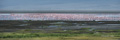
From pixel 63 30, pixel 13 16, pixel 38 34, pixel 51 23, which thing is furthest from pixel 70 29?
pixel 13 16

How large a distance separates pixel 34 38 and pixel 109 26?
0.75 meters

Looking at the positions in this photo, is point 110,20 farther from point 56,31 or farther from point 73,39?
point 56,31

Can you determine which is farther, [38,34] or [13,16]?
[38,34]

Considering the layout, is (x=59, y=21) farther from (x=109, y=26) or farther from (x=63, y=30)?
(x=109, y=26)

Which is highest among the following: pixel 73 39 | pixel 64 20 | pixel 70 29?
pixel 64 20

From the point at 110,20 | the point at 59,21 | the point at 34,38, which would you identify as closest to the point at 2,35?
the point at 34,38

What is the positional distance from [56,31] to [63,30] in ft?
0.24

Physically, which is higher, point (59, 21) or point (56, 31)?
point (59, 21)

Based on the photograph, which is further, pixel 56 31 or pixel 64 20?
pixel 56 31

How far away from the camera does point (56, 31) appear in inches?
59.0

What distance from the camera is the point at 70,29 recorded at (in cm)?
147

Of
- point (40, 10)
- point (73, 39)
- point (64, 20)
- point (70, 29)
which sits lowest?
point (73, 39)

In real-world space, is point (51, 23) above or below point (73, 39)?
above

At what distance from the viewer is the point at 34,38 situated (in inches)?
59.4
